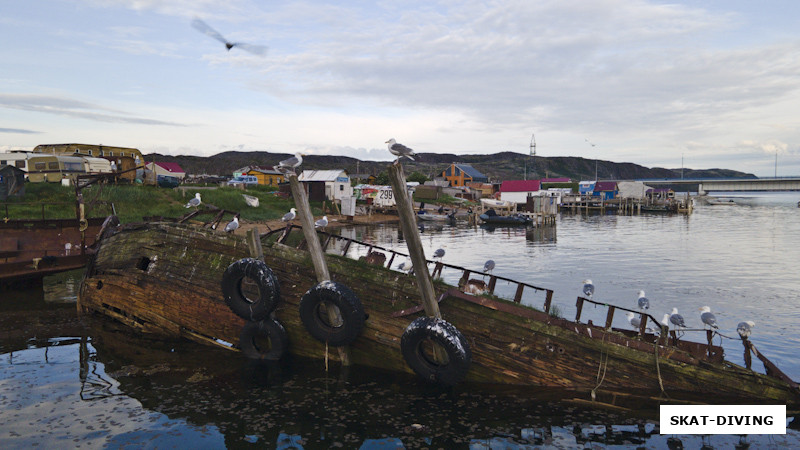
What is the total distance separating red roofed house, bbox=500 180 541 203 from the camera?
8141 cm

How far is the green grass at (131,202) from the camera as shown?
3419cm

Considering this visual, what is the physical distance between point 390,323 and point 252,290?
3593 millimetres

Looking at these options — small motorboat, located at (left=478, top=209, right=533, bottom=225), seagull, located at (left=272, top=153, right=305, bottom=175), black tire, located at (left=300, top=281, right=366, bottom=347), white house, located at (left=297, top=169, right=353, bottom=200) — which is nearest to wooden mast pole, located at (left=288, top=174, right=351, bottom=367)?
black tire, located at (left=300, top=281, right=366, bottom=347)

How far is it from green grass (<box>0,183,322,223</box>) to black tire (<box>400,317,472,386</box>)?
2303cm

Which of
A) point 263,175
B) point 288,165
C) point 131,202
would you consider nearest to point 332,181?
point 263,175

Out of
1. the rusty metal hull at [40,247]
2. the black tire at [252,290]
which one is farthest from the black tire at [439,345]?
the rusty metal hull at [40,247]

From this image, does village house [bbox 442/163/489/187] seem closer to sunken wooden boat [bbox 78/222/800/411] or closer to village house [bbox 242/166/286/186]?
village house [bbox 242/166/286/186]

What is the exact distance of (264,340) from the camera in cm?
1177

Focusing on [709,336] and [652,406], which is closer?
[652,406]

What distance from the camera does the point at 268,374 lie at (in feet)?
36.4

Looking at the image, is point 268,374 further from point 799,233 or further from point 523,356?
point 799,233

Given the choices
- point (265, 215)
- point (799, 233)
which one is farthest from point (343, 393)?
point (799, 233)

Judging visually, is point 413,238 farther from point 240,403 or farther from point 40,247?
point 40,247

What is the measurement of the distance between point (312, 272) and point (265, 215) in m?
42.7
